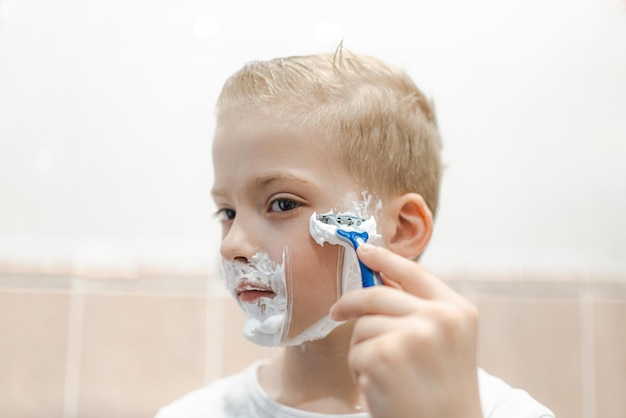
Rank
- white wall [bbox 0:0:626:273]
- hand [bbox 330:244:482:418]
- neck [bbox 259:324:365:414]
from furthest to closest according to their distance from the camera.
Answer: white wall [bbox 0:0:626:273], neck [bbox 259:324:365:414], hand [bbox 330:244:482:418]

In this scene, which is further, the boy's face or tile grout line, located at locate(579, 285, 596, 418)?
tile grout line, located at locate(579, 285, 596, 418)

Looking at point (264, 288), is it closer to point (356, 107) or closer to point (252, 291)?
point (252, 291)

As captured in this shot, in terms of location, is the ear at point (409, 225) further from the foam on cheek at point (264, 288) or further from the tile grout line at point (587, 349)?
the tile grout line at point (587, 349)

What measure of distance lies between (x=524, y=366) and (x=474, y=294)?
13 centimetres

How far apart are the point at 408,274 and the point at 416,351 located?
0.20ft

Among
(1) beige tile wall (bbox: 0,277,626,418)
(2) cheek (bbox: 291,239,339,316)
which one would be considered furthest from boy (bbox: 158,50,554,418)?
(1) beige tile wall (bbox: 0,277,626,418)

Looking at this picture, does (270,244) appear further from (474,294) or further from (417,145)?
(474,294)

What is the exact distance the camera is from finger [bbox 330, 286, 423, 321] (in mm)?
440

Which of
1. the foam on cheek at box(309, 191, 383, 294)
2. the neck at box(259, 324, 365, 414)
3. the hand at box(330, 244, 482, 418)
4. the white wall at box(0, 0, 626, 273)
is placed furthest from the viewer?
the white wall at box(0, 0, 626, 273)

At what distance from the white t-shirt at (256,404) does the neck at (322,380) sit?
0.05 ft

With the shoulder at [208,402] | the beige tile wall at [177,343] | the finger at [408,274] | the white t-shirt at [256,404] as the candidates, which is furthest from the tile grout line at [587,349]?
the finger at [408,274]

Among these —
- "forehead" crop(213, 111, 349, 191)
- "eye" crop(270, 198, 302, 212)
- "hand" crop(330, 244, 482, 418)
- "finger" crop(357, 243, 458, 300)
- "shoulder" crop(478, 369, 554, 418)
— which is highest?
"forehead" crop(213, 111, 349, 191)

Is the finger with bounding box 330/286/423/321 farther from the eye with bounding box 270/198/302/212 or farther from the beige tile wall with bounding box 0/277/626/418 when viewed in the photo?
the beige tile wall with bounding box 0/277/626/418

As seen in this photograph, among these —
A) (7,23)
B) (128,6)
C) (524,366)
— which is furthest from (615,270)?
(7,23)
